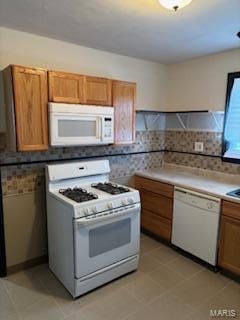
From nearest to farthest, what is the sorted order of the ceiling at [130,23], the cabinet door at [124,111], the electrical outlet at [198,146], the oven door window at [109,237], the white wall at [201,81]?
1. the ceiling at [130,23]
2. the oven door window at [109,237]
3. the cabinet door at [124,111]
4. the white wall at [201,81]
5. the electrical outlet at [198,146]

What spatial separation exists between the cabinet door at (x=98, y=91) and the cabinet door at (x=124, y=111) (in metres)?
0.08

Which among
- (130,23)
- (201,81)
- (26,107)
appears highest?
(130,23)

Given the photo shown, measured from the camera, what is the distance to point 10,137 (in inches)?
81.0

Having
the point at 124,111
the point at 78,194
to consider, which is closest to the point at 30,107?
the point at 78,194

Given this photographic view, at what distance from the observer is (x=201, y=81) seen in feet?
9.77

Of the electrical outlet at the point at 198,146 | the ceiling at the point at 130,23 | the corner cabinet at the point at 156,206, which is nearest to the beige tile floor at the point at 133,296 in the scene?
the corner cabinet at the point at 156,206

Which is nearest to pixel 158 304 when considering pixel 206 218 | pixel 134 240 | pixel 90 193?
pixel 134 240

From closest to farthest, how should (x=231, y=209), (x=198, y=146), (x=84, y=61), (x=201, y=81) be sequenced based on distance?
(x=231, y=209), (x=84, y=61), (x=201, y=81), (x=198, y=146)

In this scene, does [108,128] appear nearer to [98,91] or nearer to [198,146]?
[98,91]

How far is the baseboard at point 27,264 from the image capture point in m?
2.37

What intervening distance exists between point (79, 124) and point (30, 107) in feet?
1.51

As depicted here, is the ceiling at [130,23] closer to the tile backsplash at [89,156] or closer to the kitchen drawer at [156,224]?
the tile backsplash at [89,156]

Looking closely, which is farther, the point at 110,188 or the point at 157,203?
the point at 157,203

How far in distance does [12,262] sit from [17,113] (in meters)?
1.48
